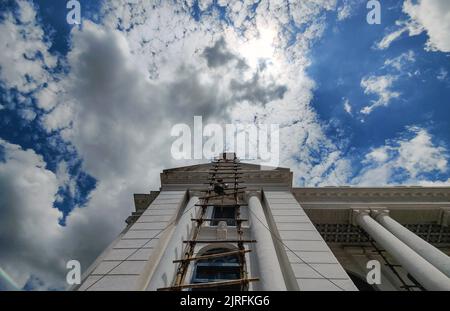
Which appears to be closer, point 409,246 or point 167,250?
point 167,250

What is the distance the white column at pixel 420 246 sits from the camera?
11280mm

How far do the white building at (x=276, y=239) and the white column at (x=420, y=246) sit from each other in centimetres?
5

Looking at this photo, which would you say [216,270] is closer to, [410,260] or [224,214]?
[224,214]

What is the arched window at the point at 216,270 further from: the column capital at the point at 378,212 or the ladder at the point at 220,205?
the column capital at the point at 378,212

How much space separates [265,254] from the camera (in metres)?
10.3

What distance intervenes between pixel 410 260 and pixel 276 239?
20.4 ft

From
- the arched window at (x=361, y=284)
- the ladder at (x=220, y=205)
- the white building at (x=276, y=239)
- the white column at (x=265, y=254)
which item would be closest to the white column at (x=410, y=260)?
the white building at (x=276, y=239)

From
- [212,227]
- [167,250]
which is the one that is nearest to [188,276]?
[167,250]

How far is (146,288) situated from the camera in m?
9.12
